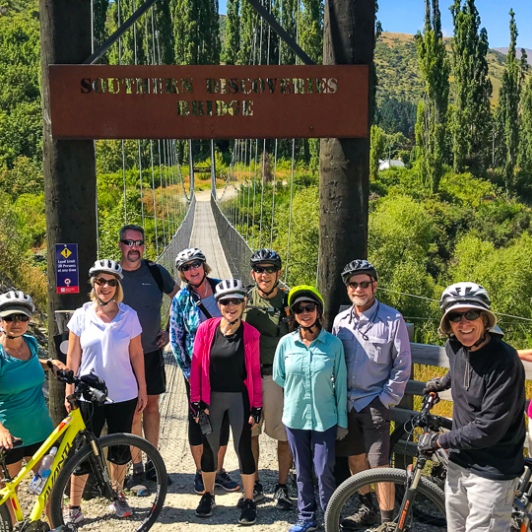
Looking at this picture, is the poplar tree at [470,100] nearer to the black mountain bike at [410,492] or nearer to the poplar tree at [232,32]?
the poplar tree at [232,32]

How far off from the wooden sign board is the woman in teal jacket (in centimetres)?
94

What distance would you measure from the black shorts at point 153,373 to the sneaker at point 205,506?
2.09 ft

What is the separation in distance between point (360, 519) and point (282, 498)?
1.56 feet

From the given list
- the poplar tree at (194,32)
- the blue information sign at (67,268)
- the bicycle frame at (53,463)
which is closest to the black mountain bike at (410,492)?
the bicycle frame at (53,463)

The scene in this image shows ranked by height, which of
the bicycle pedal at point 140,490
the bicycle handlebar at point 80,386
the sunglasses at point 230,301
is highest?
the sunglasses at point 230,301

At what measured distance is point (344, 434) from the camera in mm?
A: 3217

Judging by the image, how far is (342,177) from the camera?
12.1 ft

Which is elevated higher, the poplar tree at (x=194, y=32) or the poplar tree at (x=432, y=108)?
the poplar tree at (x=194, y=32)

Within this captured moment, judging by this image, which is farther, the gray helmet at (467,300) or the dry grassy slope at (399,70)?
the dry grassy slope at (399,70)

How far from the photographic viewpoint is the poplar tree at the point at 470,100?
40.5m

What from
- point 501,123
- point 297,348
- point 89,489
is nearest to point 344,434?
point 297,348

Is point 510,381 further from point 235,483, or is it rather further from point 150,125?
point 150,125

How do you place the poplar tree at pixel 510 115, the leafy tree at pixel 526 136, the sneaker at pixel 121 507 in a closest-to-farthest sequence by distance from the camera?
the sneaker at pixel 121 507 < the poplar tree at pixel 510 115 < the leafy tree at pixel 526 136

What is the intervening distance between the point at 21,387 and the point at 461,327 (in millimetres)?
1802
